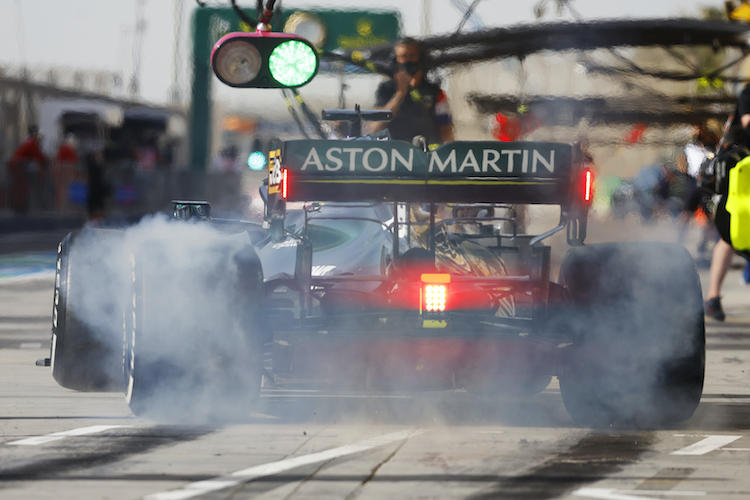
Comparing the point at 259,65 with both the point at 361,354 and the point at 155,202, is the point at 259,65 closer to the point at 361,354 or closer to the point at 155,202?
the point at 361,354

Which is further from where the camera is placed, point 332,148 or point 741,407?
point 741,407

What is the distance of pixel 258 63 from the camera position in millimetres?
6164

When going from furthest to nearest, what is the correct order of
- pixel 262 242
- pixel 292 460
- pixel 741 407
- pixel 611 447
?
pixel 262 242 → pixel 741 407 → pixel 611 447 → pixel 292 460

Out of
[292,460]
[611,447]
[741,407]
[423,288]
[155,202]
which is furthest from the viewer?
[155,202]

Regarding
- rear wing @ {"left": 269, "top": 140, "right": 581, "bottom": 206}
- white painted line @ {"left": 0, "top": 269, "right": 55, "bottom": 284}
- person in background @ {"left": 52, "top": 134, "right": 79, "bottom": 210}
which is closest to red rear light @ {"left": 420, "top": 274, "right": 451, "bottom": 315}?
rear wing @ {"left": 269, "top": 140, "right": 581, "bottom": 206}

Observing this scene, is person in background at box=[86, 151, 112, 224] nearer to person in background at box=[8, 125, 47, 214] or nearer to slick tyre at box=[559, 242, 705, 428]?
person in background at box=[8, 125, 47, 214]

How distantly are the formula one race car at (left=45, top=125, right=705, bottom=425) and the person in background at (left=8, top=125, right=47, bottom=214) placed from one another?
16594 mm

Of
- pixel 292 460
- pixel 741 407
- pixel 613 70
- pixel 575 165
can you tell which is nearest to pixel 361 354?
pixel 292 460

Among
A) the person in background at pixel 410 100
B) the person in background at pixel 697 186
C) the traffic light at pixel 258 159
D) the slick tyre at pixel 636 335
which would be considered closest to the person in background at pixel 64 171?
the person in background at pixel 697 186

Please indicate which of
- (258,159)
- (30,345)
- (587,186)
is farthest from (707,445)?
(30,345)

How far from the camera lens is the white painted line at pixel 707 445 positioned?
14.5 ft

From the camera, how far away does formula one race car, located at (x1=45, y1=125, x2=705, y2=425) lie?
15.7 feet

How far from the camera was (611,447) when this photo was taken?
454cm

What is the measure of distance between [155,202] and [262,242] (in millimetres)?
20538
